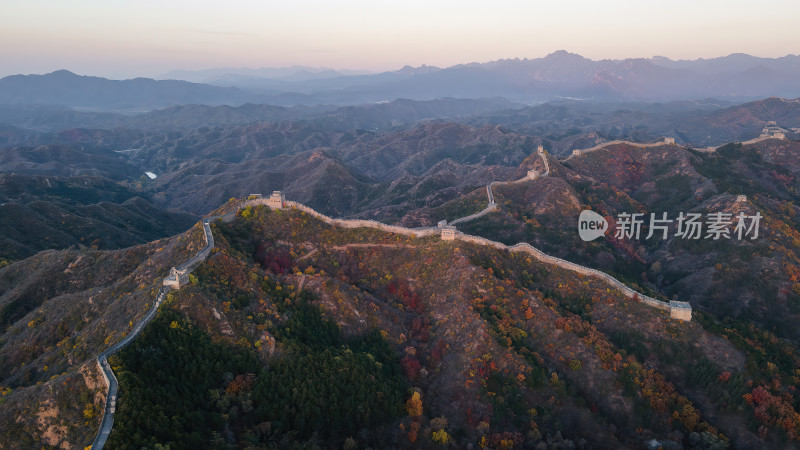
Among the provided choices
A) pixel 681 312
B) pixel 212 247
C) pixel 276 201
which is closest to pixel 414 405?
pixel 212 247

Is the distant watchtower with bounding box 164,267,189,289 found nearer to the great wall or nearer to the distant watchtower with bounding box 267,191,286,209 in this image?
the great wall

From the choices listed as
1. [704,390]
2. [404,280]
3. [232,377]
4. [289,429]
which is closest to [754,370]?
[704,390]

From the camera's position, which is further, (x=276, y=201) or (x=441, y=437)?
(x=276, y=201)

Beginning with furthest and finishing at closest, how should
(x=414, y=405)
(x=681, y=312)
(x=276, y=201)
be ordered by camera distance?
(x=276, y=201)
(x=681, y=312)
(x=414, y=405)

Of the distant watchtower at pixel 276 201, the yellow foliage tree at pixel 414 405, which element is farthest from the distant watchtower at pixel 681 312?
the distant watchtower at pixel 276 201

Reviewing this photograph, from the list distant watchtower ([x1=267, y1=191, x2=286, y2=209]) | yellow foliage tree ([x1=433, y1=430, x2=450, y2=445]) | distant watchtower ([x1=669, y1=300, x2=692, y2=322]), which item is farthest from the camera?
distant watchtower ([x1=267, y1=191, x2=286, y2=209])

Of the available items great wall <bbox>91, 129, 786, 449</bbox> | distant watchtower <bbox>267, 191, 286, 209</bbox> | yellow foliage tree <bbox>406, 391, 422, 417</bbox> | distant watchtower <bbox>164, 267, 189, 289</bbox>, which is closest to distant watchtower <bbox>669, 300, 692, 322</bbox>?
great wall <bbox>91, 129, 786, 449</bbox>

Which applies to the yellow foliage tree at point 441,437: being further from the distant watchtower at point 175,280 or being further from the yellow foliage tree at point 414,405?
the distant watchtower at point 175,280

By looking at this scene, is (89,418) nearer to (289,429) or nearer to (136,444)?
(136,444)

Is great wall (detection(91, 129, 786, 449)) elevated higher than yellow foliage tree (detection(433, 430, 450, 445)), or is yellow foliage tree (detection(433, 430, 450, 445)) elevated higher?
great wall (detection(91, 129, 786, 449))

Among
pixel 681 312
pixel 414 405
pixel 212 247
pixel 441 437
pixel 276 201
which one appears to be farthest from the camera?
pixel 276 201

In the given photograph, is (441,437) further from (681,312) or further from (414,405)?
(681,312)
